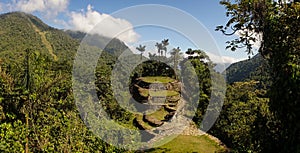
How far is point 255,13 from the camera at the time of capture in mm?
6898

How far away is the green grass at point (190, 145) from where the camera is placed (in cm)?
1634

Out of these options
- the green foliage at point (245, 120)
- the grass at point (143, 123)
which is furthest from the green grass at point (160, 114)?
the green foliage at point (245, 120)

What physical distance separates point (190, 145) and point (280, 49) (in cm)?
1291

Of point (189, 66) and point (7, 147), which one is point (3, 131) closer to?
point (7, 147)

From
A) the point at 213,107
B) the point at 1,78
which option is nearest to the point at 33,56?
the point at 1,78

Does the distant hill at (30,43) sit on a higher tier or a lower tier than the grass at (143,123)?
higher

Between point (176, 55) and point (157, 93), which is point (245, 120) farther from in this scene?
point (176, 55)

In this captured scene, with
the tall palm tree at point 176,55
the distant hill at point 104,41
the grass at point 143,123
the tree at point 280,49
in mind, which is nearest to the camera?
the tree at point 280,49

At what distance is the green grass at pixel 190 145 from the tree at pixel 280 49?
10.3 m

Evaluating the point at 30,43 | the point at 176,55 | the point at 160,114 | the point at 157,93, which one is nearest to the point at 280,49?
the point at 160,114

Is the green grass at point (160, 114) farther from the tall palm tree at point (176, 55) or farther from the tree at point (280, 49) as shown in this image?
the tree at point (280, 49)

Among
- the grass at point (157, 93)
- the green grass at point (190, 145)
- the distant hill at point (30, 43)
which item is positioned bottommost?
the green grass at point (190, 145)

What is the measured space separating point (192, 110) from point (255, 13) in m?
18.5

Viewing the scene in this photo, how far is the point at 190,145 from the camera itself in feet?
57.1
